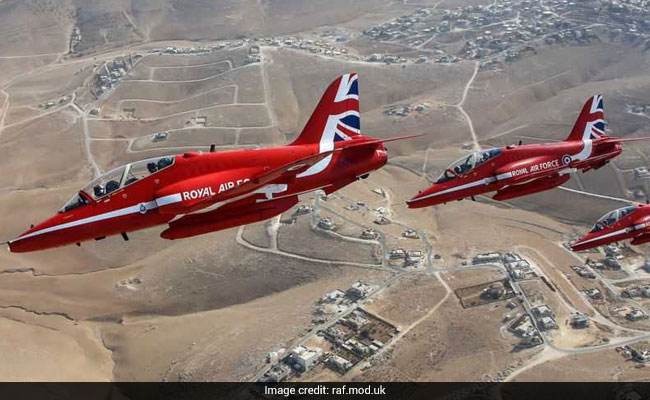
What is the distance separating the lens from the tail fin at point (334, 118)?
37.8 m

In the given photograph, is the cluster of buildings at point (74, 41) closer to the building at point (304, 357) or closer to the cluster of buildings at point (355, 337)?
the cluster of buildings at point (355, 337)

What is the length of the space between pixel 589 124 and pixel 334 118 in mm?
25552

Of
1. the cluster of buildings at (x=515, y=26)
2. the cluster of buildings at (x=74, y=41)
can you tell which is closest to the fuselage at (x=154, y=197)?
the cluster of buildings at (x=515, y=26)

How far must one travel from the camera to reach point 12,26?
655 feet

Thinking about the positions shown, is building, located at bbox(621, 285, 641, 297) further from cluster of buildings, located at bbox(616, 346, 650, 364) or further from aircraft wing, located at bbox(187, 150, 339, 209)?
aircraft wing, located at bbox(187, 150, 339, 209)

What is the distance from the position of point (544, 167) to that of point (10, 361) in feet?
171

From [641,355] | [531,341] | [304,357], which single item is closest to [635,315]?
[641,355]

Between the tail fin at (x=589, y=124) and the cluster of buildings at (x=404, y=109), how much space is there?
223 feet

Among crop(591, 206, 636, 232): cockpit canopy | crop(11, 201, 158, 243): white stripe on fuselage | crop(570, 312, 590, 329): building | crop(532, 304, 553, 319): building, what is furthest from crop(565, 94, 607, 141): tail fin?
crop(11, 201, 158, 243): white stripe on fuselage

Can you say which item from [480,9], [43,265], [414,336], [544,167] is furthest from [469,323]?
[480,9]

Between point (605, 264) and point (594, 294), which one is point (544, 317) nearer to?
point (594, 294)

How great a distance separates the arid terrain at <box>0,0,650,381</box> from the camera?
5388 cm

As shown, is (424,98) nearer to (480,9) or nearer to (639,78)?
(639,78)

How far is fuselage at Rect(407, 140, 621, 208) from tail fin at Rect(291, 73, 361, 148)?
7.62 m
